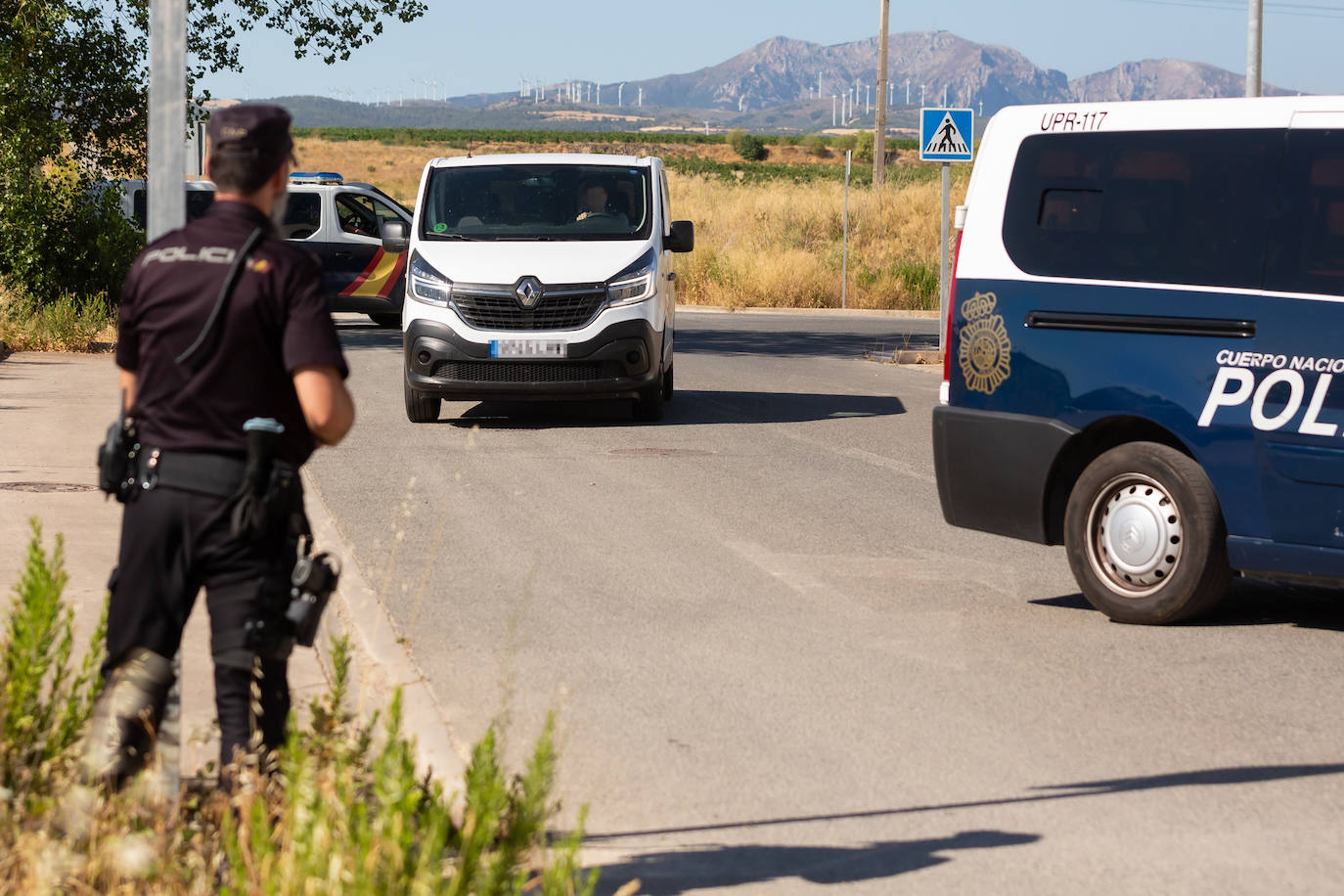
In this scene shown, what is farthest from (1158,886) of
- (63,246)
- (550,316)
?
(63,246)

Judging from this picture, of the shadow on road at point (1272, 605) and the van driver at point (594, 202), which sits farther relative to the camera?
the van driver at point (594, 202)

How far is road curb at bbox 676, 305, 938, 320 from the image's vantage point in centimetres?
2959

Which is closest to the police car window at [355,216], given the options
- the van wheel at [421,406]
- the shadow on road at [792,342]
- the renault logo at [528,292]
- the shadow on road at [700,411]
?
the shadow on road at [792,342]

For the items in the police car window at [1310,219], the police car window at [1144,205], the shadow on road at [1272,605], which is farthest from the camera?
the shadow on road at [1272,605]

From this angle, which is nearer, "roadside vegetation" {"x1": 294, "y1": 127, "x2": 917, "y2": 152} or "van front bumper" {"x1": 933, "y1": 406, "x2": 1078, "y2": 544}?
"van front bumper" {"x1": 933, "y1": 406, "x2": 1078, "y2": 544}

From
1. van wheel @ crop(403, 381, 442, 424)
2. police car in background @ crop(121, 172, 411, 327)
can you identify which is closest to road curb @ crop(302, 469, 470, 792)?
van wheel @ crop(403, 381, 442, 424)

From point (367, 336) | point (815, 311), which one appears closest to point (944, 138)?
point (367, 336)

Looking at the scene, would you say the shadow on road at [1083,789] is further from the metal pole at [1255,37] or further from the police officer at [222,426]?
the metal pole at [1255,37]

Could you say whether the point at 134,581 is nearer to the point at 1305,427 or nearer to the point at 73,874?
the point at 73,874

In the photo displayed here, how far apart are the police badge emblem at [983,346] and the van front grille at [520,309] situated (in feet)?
19.8

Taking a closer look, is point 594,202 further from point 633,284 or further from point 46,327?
point 46,327

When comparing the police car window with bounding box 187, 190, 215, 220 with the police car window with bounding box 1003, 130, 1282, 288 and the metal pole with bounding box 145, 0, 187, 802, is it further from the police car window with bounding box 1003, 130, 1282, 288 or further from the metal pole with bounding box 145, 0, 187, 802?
the metal pole with bounding box 145, 0, 187, 802

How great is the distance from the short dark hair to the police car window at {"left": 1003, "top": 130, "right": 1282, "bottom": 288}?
4438 millimetres

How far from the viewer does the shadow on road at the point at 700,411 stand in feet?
47.3
